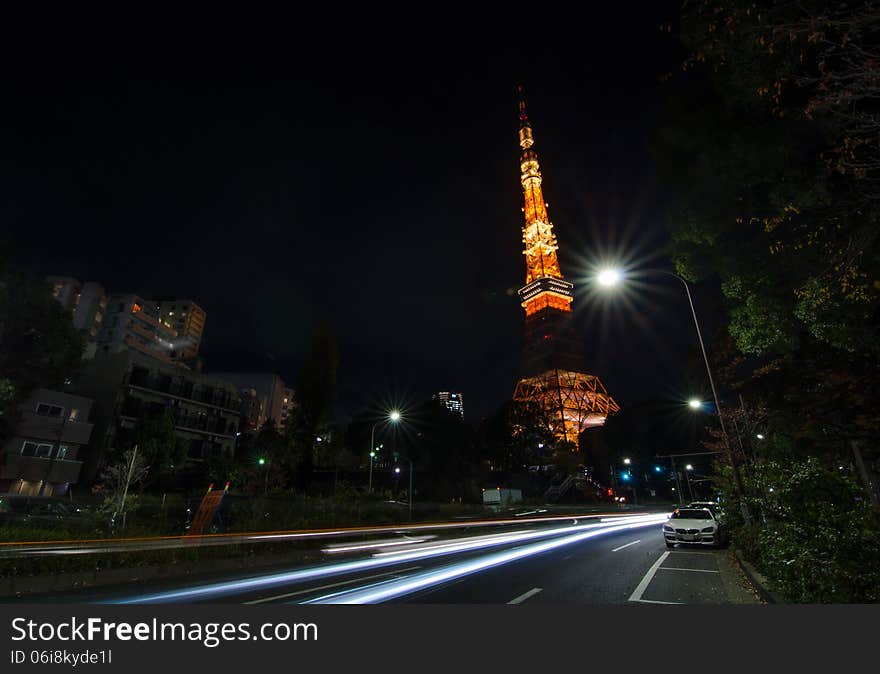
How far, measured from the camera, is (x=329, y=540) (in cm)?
1777

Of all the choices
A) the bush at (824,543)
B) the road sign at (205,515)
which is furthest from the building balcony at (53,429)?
the bush at (824,543)

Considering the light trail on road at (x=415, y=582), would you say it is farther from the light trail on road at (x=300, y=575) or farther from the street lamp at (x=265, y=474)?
the street lamp at (x=265, y=474)

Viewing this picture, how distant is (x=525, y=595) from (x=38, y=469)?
143ft

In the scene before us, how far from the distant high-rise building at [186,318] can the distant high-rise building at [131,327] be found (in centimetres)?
1584

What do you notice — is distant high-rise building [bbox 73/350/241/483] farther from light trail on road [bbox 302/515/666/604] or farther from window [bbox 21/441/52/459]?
light trail on road [bbox 302/515/666/604]

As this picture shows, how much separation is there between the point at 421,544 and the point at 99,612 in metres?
14.9

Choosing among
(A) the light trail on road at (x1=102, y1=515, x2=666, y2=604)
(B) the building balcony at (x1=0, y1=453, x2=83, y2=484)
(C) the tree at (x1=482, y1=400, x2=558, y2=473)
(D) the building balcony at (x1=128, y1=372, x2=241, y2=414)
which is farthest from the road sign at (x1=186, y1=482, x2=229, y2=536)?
(C) the tree at (x1=482, y1=400, x2=558, y2=473)

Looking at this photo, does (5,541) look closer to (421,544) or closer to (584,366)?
(421,544)

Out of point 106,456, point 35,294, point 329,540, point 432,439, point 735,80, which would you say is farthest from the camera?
point 432,439

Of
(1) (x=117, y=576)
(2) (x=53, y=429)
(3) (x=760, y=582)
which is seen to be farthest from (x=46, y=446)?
(3) (x=760, y=582)

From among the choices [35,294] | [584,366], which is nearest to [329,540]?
[35,294]

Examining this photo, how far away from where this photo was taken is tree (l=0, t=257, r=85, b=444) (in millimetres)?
28031

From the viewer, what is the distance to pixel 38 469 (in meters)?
34.3

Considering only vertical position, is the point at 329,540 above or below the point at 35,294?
below
